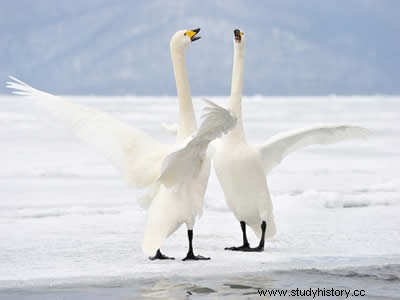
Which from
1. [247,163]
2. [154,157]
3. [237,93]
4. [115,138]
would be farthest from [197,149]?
[237,93]

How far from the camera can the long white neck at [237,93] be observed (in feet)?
25.3

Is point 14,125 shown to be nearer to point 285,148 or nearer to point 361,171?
point 361,171

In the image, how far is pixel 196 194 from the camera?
283 inches

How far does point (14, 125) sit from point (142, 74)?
85.9 m

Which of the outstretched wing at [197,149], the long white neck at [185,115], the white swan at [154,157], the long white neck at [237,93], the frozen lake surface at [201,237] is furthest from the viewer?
the long white neck at [237,93]

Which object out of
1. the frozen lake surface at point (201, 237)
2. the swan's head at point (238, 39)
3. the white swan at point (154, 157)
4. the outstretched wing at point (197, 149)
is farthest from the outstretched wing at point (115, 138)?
the swan's head at point (238, 39)

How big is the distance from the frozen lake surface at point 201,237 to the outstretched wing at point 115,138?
0.70 metres

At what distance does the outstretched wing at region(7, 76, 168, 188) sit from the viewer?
23.4ft

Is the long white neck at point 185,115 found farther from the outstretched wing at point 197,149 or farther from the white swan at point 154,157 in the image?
the outstretched wing at point 197,149

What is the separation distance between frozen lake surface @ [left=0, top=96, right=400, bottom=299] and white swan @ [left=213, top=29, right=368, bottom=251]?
12.0 inches

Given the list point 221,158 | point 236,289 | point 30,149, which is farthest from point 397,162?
point 236,289

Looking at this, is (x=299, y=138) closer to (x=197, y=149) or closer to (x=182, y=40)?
(x=182, y=40)

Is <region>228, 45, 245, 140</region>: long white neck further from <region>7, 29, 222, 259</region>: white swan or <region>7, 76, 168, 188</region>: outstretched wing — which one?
<region>7, 76, 168, 188</region>: outstretched wing

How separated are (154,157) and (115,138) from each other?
363mm
